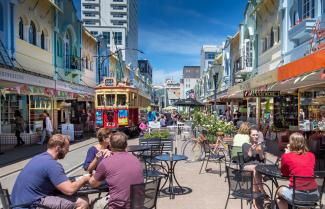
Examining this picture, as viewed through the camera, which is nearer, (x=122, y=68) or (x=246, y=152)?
(x=246, y=152)

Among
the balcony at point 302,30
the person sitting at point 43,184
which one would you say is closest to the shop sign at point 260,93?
the balcony at point 302,30

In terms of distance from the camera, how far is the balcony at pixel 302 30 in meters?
15.3

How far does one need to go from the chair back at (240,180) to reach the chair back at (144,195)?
1346 mm

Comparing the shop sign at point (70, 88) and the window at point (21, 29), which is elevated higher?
the window at point (21, 29)

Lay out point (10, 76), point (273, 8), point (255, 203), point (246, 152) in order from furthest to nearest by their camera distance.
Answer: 1. point (273, 8)
2. point (10, 76)
3. point (246, 152)
4. point (255, 203)

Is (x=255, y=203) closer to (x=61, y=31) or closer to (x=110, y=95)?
(x=110, y=95)

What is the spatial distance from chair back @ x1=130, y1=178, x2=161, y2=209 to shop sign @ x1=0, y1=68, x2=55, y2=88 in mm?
10566

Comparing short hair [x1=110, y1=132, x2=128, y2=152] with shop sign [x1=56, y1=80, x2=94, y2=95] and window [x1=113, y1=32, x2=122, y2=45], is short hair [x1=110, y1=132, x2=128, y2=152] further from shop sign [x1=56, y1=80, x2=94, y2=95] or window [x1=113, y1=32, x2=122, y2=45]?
window [x1=113, y1=32, x2=122, y2=45]

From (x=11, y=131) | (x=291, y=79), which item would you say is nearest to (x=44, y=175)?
(x=291, y=79)

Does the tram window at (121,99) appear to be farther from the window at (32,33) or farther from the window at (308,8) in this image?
the window at (308,8)

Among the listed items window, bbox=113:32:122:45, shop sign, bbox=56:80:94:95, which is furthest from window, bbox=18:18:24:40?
window, bbox=113:32:122:45

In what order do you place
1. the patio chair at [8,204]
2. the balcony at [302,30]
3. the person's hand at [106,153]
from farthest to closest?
1. the balcony at [302,30]
2. the person's hand at [106,153]
3. the patio chair at [8,204]

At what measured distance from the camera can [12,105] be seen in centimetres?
1942

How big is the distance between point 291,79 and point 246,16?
19.7 metres
